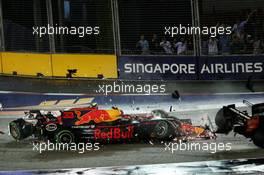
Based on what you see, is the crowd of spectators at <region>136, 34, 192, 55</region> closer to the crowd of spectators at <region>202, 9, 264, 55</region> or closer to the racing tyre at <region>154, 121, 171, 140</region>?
the crowd of spectators at <region>202, 9, 264, 55</region>

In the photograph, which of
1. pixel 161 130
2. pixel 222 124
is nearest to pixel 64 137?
pixel 161 130

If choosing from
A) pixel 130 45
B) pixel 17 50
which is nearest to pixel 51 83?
pixel 17 50

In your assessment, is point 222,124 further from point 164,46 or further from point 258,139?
point 164,46

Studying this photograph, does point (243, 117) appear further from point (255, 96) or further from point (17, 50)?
point (17, 50)

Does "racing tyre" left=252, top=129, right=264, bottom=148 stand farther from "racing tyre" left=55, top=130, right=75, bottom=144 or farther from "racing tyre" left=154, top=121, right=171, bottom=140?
"racing tyre" left=55, top=130, right=75, bottom=144

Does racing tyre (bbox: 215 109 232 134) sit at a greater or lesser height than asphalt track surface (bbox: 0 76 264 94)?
lesser

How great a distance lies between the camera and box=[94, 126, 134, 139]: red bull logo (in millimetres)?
4918

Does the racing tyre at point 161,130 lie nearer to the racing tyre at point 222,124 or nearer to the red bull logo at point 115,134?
the red bull logo at point 115,134

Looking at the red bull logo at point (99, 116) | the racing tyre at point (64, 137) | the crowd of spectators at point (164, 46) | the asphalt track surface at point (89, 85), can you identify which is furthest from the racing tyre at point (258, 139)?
the racing tyre at point (64, 137)

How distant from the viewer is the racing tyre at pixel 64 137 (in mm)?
4945

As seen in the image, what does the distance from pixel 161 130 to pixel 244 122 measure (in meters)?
0.82

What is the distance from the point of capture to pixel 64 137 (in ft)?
16.3

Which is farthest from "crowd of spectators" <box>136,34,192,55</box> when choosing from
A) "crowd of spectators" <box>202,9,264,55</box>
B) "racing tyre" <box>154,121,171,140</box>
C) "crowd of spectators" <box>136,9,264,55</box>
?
"racing tyre" <box>154,121,171,140</box>

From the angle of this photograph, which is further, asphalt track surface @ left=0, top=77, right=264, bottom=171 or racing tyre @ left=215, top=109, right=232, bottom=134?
racing tyre @ left=215, top=109, right=232, bottom=134
